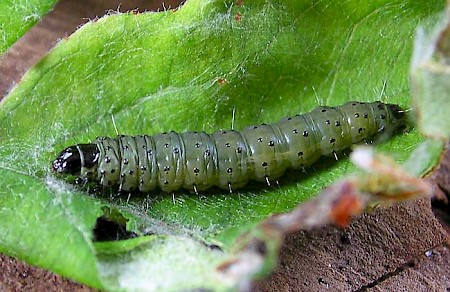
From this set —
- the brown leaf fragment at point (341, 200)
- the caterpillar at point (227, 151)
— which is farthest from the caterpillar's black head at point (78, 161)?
the brown leaf fragment at point (341, 200)

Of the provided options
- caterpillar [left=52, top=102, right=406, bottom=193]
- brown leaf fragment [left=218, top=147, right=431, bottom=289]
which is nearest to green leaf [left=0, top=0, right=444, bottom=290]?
caterpillar [left=52, top=102, right=406, bottom=193]

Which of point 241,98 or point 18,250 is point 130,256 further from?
point 241,98

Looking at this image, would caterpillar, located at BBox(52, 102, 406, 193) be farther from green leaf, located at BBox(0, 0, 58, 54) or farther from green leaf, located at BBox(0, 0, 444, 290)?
green leaf, located at BBox(0, 0, 58, 54)

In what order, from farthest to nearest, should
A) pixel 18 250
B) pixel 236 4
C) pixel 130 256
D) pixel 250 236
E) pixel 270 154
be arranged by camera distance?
pixel 270 154 → pixel 236 4 → pixel 18 250 → pixel 130 256 → pixel 250 236

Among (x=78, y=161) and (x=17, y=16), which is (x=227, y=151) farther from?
(x=17, y=16)

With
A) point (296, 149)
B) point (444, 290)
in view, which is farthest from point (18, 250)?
point (444, 290)

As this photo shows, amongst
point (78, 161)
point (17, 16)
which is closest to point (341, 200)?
point (78, 161)
